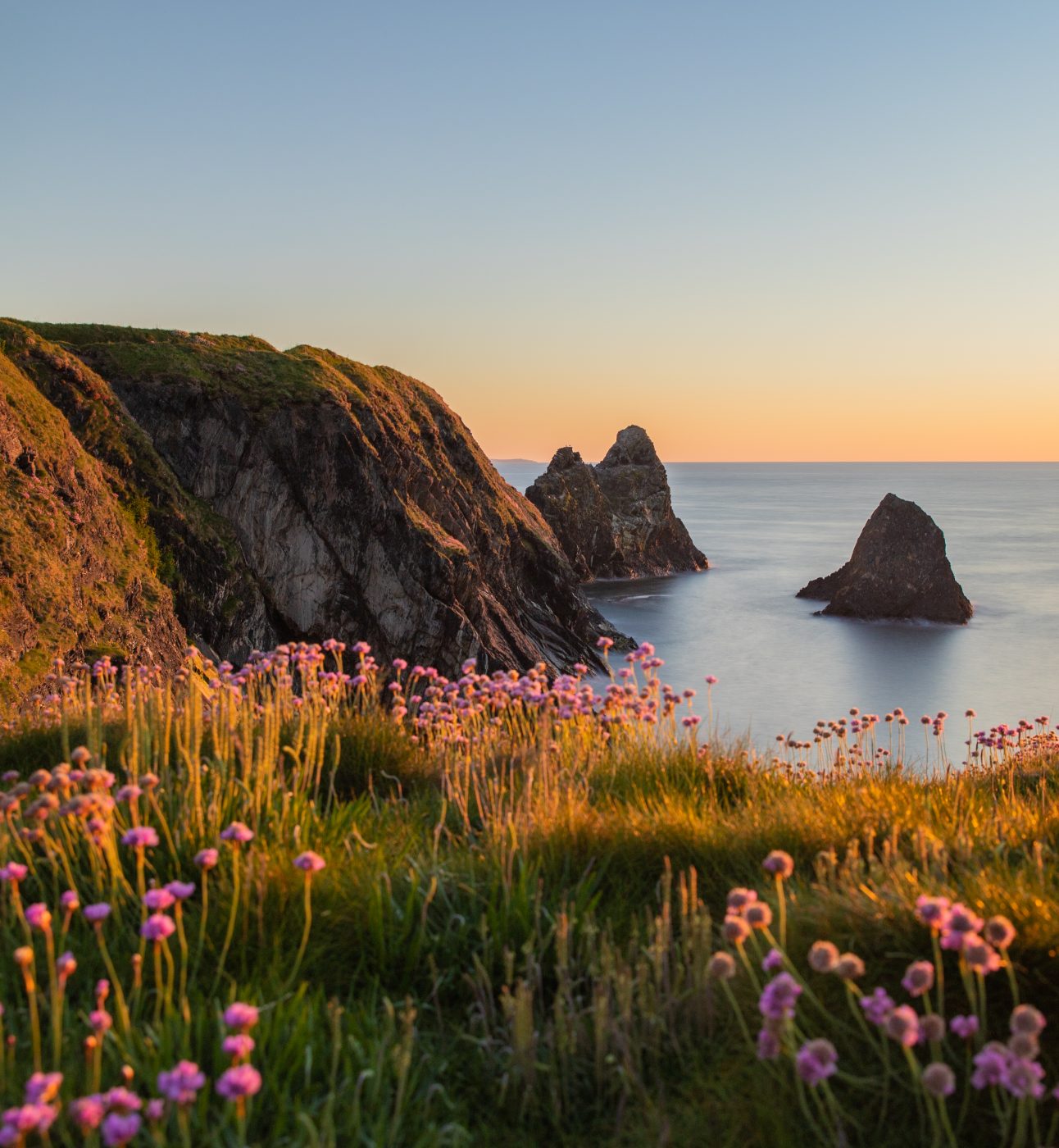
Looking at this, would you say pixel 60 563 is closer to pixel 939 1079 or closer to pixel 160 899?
pixel 160 899

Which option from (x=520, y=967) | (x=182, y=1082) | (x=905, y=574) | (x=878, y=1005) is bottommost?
(x=905, y=574)

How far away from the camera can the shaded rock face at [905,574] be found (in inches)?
2704

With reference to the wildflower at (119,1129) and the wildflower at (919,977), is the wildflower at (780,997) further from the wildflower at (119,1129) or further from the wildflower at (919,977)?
the wildflower at (119,1129)

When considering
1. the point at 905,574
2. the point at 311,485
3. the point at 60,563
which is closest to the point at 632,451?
the point at 905,574

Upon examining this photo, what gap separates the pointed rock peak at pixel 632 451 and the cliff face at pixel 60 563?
259ft

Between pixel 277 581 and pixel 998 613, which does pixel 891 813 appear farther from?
pixel 998 613

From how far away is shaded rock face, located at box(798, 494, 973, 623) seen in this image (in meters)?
68.7

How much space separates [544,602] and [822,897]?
163 ft

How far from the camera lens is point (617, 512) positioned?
9750 centimetres

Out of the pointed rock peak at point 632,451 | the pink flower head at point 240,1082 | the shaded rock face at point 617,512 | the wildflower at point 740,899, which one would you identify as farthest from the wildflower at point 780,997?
the pointed rock peak at point 632,451

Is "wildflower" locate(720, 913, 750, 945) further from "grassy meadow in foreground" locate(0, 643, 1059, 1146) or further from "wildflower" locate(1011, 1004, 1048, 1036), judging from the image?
"wildflower" locate(1011, 1004, 1048, 1036)

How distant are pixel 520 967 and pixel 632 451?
9812cm

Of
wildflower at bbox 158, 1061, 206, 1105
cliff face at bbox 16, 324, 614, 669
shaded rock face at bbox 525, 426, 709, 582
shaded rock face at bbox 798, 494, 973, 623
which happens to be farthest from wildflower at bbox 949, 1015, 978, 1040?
shaded rock face at bbox 525, 426, 709, 582

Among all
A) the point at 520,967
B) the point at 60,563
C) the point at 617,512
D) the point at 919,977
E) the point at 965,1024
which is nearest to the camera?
the point at 919,977
